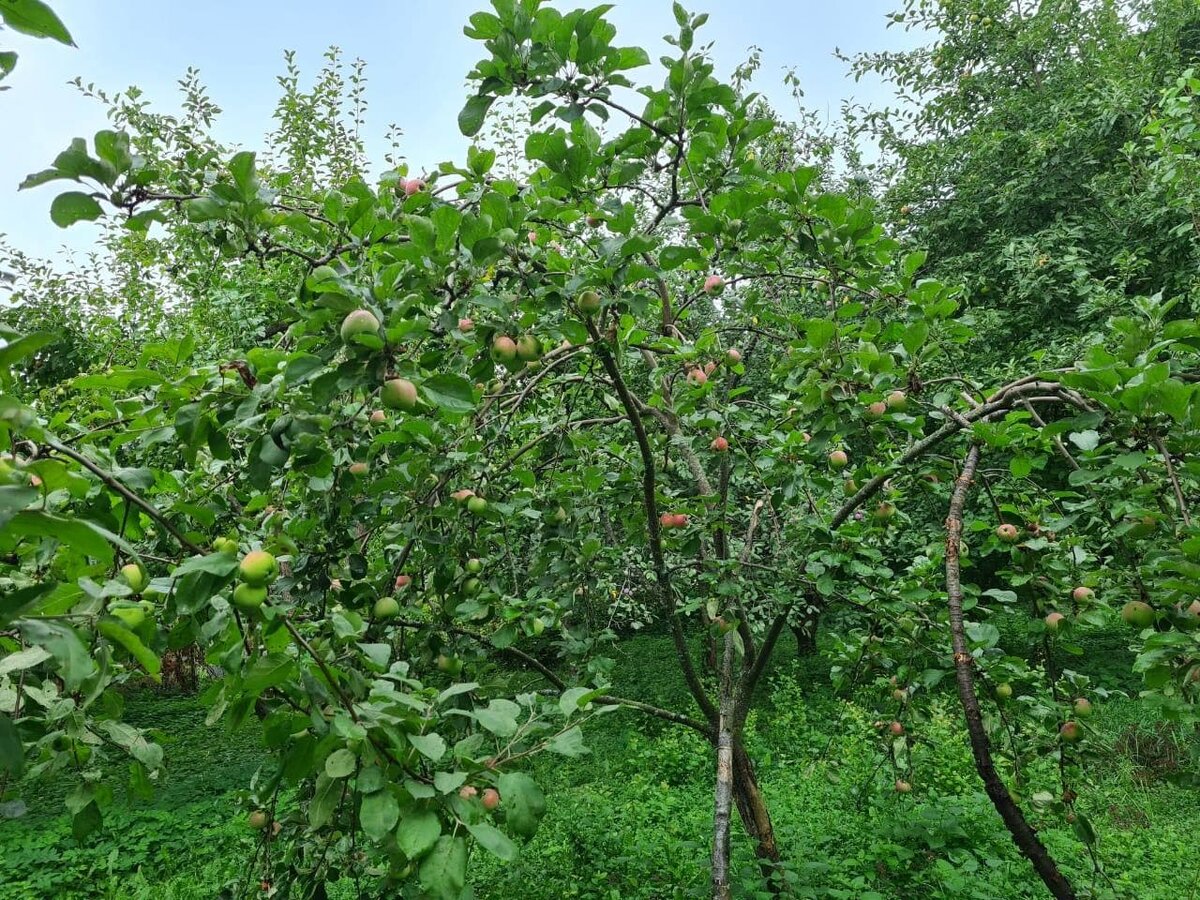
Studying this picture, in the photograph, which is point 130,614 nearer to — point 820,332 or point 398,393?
point 398,393

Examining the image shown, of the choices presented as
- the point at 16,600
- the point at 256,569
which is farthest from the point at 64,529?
the point at 256,569

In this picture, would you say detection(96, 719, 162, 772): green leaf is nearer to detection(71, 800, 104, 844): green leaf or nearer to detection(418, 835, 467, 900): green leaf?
detection(71, 800, 104, 844): green leaf

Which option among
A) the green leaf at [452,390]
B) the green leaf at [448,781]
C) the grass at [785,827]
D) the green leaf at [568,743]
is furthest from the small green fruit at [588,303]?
the grass at [785,827]

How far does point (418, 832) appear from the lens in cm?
101

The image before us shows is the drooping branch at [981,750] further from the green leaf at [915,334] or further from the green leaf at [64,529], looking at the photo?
the green leaf at [64,529]

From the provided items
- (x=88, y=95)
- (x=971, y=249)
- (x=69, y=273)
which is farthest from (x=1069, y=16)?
(x=69, y=273)

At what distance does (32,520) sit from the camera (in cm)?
75

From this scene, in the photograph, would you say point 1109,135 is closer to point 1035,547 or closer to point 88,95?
point 1035,547

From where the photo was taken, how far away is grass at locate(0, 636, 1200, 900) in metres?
3.39

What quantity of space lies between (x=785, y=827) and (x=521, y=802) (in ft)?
11.7

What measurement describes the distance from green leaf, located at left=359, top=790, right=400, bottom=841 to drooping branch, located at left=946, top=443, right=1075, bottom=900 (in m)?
0.95

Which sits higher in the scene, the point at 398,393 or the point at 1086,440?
the point at 1086,440

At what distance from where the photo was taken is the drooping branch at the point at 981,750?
121 cm

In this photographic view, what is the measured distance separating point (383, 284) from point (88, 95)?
7565mm
